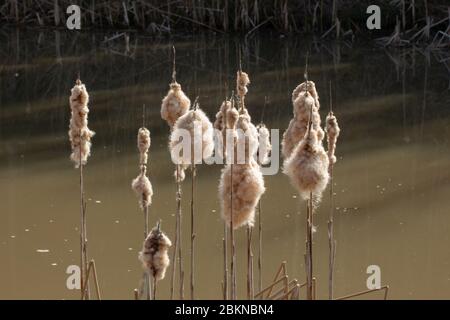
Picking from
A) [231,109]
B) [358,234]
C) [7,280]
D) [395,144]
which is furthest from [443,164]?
[231,109]

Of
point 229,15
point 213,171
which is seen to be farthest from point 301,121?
A: point 229,15

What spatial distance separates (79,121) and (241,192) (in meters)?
0.75

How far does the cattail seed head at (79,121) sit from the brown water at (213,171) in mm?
1471

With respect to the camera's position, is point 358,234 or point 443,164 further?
point 443,164

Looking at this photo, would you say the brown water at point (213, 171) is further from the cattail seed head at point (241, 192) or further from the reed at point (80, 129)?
the cattail seed head at point (241, 192)

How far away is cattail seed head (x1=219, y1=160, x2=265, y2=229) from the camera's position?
7.53ft

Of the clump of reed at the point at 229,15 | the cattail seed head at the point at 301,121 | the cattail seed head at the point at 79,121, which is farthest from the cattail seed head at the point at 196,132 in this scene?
the clump of reed at the point at 229,15

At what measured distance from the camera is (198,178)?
6.18 m

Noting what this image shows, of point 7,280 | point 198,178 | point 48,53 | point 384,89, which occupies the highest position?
point 48,53

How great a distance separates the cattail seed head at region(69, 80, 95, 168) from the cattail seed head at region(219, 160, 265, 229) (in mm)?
679

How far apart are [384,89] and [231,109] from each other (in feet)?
22.9

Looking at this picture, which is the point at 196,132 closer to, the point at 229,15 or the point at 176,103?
the point at 176,103

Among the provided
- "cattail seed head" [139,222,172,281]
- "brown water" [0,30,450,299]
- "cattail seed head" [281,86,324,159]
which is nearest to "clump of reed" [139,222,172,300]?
"cattail seed head" [139,222,172,281]

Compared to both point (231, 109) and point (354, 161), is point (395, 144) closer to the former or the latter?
point (354, 161)
